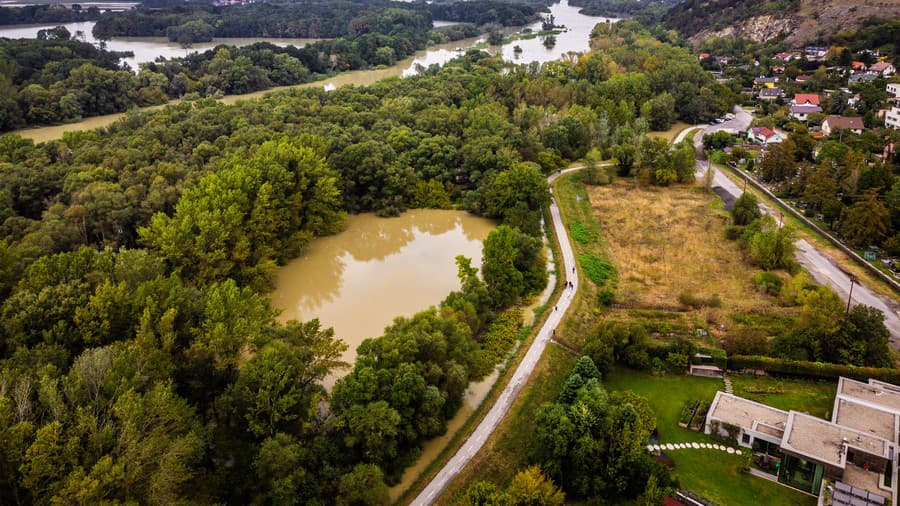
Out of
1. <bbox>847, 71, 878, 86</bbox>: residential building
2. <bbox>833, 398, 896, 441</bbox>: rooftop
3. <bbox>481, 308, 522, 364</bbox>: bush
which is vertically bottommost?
<bbox>481, 308, 522, 364</bbox>: bush

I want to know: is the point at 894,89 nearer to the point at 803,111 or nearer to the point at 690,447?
the point at 803,111

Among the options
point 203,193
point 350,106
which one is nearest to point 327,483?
point 203,193

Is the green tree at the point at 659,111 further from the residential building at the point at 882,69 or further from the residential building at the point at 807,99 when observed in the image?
the residential building at the point at 882,69

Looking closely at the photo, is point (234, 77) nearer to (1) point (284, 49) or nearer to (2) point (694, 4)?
(1) point (284, 49)

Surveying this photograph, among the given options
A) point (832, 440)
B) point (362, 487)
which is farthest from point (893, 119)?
point (362, 487)

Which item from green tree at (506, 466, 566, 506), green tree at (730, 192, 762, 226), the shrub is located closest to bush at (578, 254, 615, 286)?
the shrub

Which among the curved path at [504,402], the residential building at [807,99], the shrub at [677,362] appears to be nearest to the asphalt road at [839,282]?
the shrub at [677,362]

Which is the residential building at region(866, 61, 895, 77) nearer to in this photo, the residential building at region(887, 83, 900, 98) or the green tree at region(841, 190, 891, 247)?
the residential building at region(887, 83, 900, 98)

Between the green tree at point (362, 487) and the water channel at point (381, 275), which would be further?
the water channel at point (381, 275)
